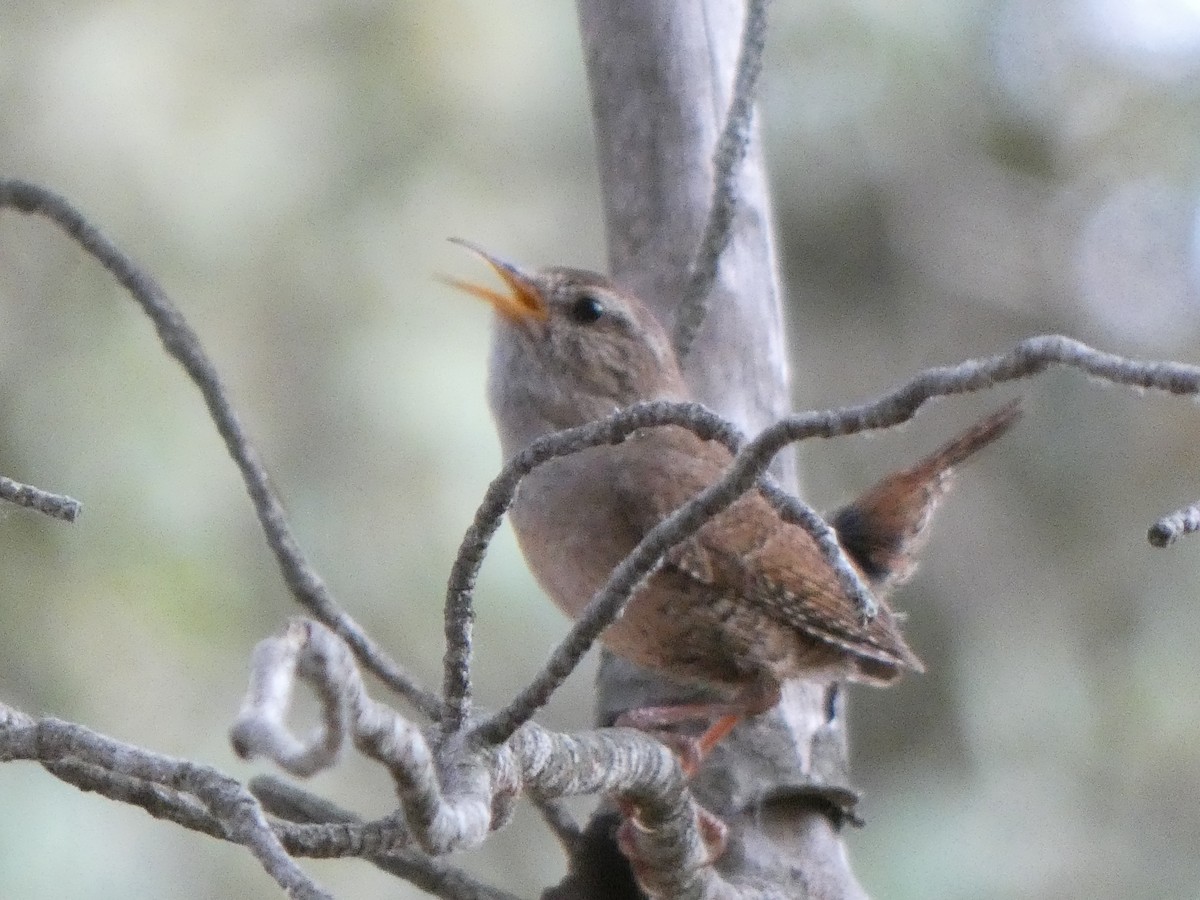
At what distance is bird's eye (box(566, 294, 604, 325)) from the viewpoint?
9.51 feet

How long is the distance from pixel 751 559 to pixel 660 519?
196 millimetres

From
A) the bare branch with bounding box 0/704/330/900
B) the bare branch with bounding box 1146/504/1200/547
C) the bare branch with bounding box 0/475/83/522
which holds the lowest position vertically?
the bare branch with bounding box 0/704/330/900

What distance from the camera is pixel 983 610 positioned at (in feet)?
14.0

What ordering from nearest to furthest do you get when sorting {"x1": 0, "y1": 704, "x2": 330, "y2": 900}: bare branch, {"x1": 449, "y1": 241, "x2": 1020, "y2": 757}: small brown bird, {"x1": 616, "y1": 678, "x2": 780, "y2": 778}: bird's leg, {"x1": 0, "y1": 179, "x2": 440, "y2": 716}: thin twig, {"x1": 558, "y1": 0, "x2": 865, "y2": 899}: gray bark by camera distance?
{"x1": 0, "y1": 704, "x2": 330, "y2": 900}: bare branch, {"x1": 0, "y1": 179, "x2": 440, "y2": 716}: thin twig, {"x1": 616, "y1": 678, "x2": 780, "y2": 778}: bird's leg, {"x1": 449, "y1": 241, "x2": 1020, "y2": 757}: small brown bird, {"x1": 558, "y1": 0, "x2": 865, "y2": 899}: gray bark

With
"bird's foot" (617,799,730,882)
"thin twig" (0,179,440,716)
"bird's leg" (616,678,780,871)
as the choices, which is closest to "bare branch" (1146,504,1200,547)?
"thin twig" (0,179,440,716)

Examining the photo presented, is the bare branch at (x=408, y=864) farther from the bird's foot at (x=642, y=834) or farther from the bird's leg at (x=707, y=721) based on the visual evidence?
the bird's leg at (x=707, y=721)

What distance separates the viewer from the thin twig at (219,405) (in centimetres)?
163

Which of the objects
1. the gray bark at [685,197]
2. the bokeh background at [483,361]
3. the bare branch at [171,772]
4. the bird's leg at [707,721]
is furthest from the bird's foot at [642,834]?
the bokeh background at [483,361]

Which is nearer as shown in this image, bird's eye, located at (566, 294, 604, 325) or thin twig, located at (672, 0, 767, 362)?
thin twig, located at (672, 0, 767, 362)

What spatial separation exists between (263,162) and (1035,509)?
2.32 m

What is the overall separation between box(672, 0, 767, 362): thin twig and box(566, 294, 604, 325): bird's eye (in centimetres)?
20

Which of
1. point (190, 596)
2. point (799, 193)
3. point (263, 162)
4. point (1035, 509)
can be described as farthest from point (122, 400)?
point (1035, 509)

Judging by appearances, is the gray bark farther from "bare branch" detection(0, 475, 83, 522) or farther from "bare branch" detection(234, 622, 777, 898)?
"bare branch" detection(0, 475, 83, 522)

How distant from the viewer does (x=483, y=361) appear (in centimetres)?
369
